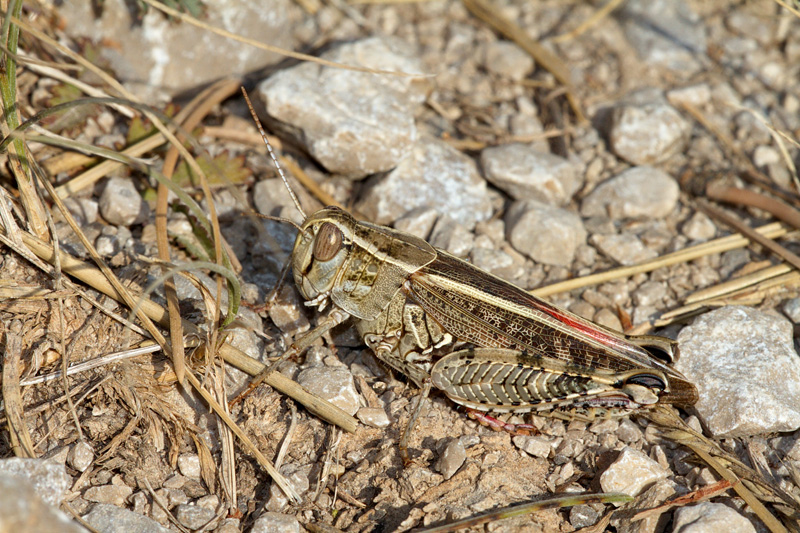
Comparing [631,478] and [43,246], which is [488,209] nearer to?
[631,478]

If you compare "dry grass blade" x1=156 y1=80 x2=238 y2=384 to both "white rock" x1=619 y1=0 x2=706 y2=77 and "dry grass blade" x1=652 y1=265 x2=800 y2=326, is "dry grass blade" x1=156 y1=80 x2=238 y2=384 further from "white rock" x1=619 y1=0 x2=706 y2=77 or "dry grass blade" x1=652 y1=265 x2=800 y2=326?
"white rock" x1=619 y1=0 x2=706 y2=77

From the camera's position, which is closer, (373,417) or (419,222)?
(373,417)

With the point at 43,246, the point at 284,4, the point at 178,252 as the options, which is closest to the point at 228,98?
the point at 284,4

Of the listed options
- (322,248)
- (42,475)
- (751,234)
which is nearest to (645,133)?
(751,234)

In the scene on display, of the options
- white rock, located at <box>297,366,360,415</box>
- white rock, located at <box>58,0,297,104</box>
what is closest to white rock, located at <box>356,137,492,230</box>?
white rock, located at <box>297,366,360,415</box>

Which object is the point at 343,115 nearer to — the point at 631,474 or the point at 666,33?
the point at 631,474

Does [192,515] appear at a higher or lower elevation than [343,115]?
lower
